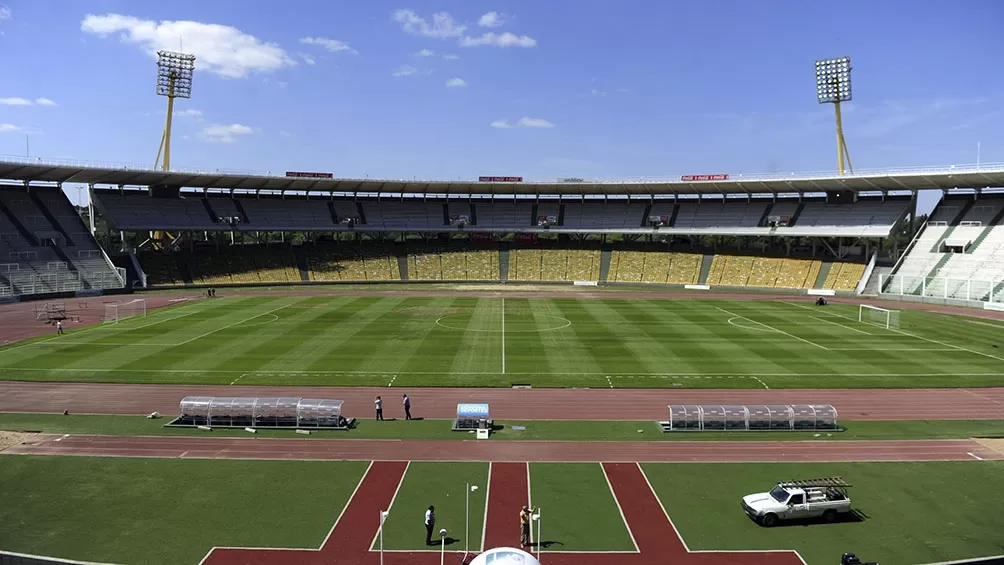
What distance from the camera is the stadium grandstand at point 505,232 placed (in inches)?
2584

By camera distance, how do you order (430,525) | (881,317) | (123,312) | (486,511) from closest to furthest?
(430,525), (486,511), (881,317), (123,312)

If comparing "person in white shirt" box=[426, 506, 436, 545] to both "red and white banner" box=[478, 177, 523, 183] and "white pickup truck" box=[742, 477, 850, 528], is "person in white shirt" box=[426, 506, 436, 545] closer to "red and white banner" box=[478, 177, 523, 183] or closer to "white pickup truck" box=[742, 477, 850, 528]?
"white pickup truck" box=[742, 477, 850, 528]

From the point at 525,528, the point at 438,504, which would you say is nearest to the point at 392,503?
the point at 438,504

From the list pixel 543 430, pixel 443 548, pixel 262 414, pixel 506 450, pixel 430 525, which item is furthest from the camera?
pixel 262 414

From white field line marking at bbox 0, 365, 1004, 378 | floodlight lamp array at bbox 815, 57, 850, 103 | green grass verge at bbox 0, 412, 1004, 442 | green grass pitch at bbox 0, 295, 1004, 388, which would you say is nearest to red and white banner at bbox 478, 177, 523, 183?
green grass pitch at bbox 0, 295, 1004, 388

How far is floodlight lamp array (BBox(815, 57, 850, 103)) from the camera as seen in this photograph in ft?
261

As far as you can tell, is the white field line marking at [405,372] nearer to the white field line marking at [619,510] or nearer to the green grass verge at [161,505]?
the green grass verge at [161,505]

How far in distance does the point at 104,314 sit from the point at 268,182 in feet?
109

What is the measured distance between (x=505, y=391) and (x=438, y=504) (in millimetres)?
12169

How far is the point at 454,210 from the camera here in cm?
9300

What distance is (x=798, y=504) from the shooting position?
1688 centimetres

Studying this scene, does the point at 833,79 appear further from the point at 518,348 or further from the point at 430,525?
the point at 430,525

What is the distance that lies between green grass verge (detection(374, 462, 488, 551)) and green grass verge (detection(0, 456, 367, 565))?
5.90 ft

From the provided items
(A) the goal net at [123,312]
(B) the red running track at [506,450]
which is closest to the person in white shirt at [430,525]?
(B) the red running track at [506,450]
